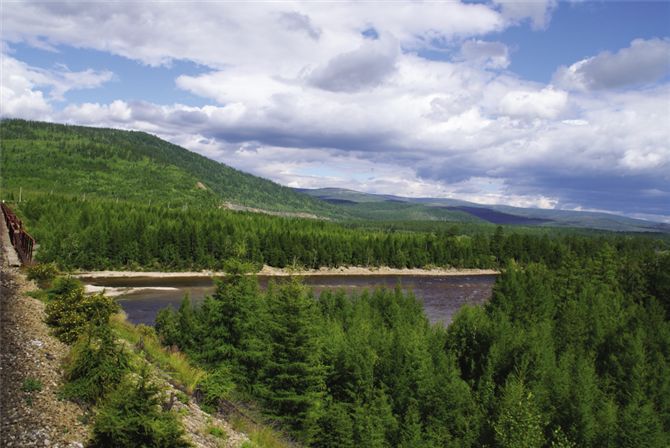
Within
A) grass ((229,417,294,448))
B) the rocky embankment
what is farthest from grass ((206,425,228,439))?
grass ((229,417,294,448))

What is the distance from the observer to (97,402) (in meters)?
16.2

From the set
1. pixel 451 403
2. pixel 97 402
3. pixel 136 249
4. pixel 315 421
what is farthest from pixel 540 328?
pixel 136 249

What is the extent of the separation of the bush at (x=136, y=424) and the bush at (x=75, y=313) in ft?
29.5

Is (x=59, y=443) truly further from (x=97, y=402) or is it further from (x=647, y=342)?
(x=647, y=342)

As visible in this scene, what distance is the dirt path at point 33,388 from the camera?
13578 millimetres

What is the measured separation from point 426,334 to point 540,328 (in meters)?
16.3

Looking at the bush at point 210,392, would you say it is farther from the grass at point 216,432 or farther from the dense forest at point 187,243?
the dense forest at point 187,243

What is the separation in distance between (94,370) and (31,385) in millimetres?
1917

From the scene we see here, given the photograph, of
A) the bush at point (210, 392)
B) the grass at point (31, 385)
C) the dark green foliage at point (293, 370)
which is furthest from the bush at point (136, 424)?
the dark green foliage at point (293, 370)

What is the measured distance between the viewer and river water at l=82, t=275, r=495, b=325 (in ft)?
286

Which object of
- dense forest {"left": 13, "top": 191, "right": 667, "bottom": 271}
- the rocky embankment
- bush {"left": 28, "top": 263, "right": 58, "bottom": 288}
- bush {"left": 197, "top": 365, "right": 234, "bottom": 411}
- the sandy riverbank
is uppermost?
bush {"left": 28, "top": 263, "right": 58, "bottom": 288}

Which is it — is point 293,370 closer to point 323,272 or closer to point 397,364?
point 397,364

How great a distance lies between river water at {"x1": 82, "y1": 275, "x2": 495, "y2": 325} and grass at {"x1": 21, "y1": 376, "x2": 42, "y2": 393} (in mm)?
47856

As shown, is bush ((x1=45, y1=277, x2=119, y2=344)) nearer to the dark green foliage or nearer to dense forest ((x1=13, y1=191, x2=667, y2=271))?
the dark green foliage
